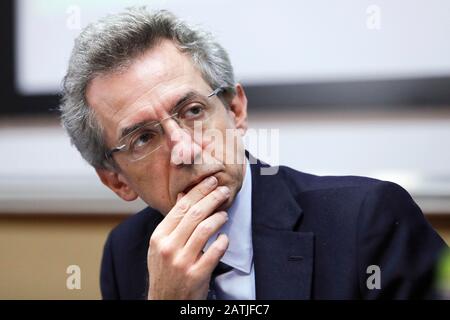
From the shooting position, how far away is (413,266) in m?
0.82

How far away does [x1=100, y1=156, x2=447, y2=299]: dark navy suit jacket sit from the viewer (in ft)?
2.70

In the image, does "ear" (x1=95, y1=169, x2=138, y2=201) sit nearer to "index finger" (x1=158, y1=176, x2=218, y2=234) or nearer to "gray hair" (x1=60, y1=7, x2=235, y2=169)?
"gray hair" (x1=60, y1=7, x2=235, y2=169)

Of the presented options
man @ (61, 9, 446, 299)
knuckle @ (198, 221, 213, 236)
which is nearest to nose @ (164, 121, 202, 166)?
man @ (61, 9, 446, 299)

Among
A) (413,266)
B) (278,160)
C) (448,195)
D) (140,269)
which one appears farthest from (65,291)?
(448,195)

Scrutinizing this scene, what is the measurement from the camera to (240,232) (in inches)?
36.1

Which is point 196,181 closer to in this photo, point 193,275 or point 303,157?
point 193,275

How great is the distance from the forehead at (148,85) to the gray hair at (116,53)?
0.05ft

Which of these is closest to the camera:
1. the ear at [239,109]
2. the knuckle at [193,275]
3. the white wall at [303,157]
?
the knuckle at [193,275]

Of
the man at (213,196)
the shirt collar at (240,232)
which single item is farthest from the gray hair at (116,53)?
the shirt collar at (240,232)

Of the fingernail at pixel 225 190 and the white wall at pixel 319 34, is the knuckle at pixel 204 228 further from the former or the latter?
the white wall at pixel 319 34

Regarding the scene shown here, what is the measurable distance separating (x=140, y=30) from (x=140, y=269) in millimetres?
515

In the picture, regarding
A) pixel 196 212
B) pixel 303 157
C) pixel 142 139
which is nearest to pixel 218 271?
pixel 196 212

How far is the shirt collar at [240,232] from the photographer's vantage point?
0.90 meters
